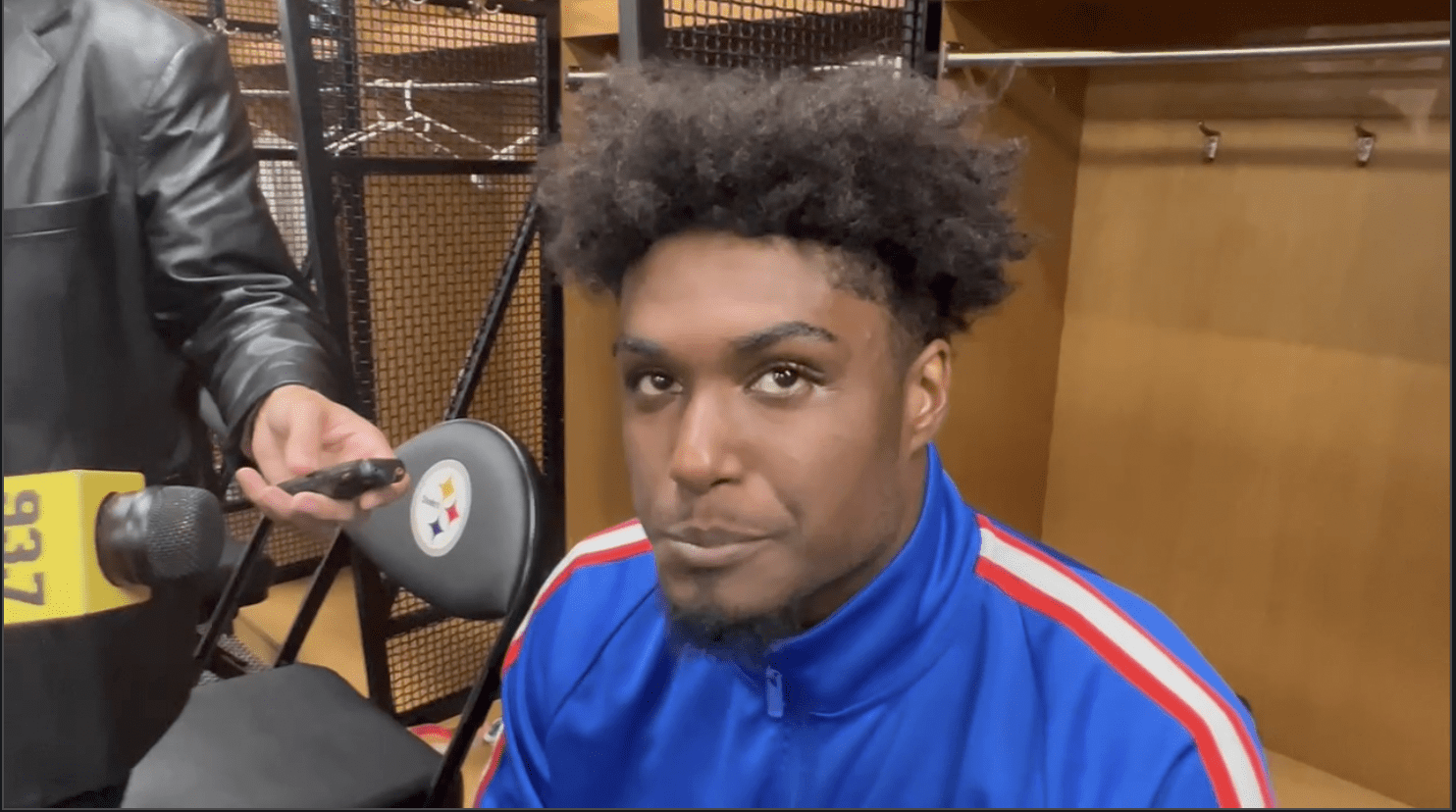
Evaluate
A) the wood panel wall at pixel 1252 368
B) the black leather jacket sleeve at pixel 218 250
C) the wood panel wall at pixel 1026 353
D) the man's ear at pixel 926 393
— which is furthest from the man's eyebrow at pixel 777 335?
the wood panel wall at pixel 1026 353

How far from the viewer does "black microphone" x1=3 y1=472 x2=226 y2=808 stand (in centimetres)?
38

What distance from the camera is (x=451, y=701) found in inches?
48.4

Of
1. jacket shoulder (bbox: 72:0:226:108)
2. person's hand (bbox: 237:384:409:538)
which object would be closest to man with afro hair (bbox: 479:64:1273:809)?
person's hand (bbox: 237:384:409:538)

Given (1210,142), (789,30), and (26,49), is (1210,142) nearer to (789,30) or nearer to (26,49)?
(789,30)

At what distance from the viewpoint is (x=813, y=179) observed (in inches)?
22.7

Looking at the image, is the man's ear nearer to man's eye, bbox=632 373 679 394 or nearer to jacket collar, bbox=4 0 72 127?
man's eye, bbox=632 373 679 394

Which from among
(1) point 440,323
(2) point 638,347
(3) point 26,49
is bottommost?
(1) point 440,323

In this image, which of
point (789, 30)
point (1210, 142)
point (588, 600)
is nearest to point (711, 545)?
point (588, 600)

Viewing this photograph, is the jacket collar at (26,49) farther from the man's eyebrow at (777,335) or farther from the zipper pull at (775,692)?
the zipper pull at (775,692)

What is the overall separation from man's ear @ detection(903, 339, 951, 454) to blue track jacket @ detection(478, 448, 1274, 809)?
60 mm

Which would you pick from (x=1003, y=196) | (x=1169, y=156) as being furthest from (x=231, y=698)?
(x=1169, y=156)

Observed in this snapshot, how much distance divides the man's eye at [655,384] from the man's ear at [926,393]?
16 cm

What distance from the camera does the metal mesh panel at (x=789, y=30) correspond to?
1246mm

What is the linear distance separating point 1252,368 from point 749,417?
132 centimetres
